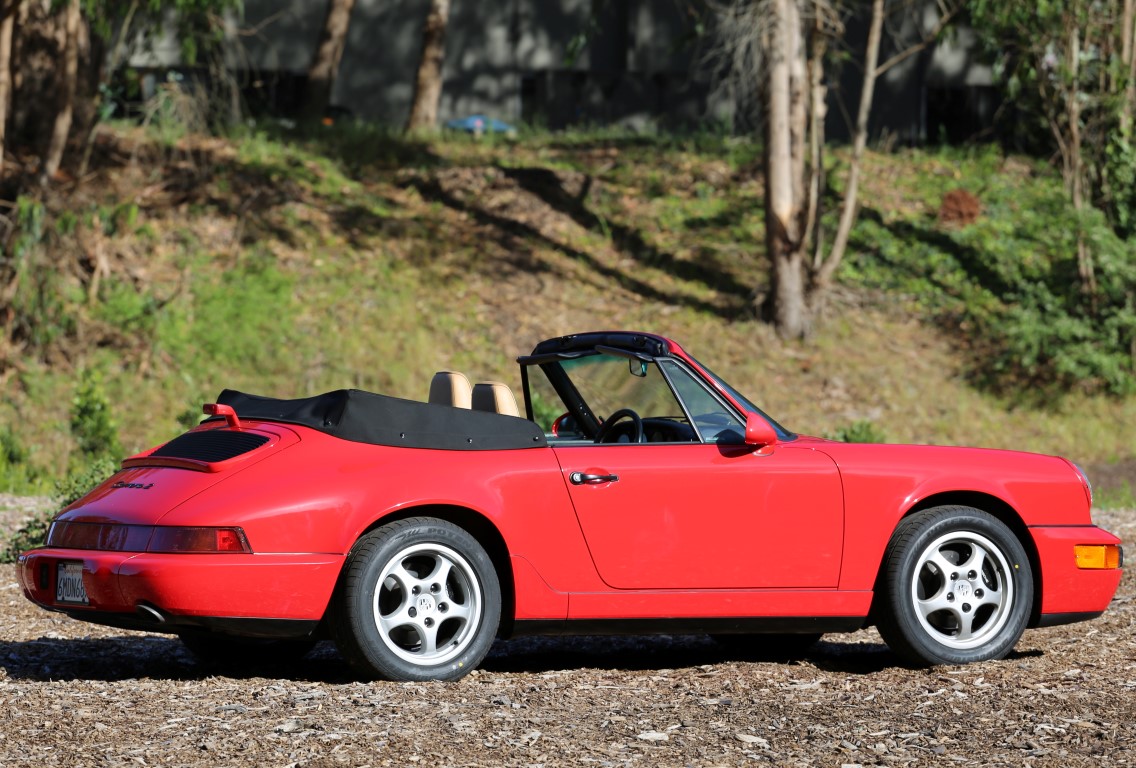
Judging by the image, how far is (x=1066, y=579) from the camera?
676 cm

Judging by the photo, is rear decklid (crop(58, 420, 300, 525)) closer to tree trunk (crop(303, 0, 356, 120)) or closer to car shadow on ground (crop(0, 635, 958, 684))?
car shadow on ground (crop(0, 635, 958, 684))

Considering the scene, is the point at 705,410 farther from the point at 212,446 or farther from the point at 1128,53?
the point at 1128,53

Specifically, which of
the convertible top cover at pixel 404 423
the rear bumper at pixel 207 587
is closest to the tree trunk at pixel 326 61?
the convertible top cover at pixel 404 423

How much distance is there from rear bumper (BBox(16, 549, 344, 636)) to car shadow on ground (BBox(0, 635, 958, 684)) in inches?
19.7

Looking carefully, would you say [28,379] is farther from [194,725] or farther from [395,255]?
[194,725]

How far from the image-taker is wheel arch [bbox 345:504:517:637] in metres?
6.02

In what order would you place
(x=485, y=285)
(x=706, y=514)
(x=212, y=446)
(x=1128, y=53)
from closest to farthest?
1. (x=212, y=446)
2. (x=706, y=514)
3. (x=1128, y=53)
4. (x=485, y=285)

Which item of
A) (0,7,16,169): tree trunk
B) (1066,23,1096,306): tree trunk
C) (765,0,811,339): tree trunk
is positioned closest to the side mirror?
(0,7,16,169): tree trunk

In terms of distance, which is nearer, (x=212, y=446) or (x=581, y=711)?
(x=581, y=711)

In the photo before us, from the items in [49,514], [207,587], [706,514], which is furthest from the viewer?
[49,514]

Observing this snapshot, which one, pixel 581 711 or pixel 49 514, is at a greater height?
pixel 581 711

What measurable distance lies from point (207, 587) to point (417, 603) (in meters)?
0.83

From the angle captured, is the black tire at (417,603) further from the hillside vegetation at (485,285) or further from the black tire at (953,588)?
the hillside vegetation at (485,285)

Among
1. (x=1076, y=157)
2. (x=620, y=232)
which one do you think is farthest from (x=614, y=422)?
(x=620, y=232)
